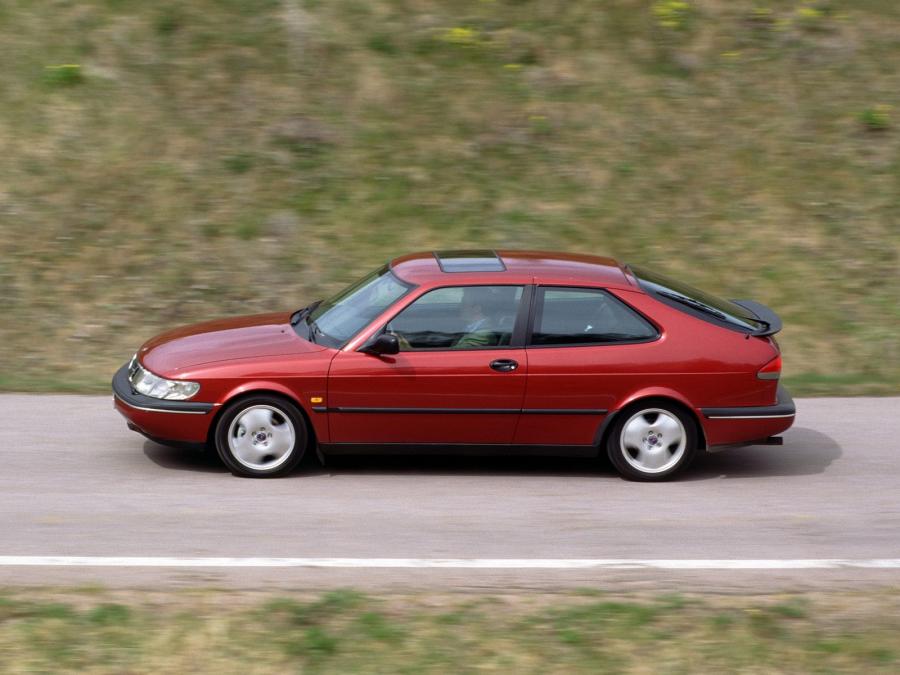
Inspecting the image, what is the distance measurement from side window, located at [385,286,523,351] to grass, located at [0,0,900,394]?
4.24 m

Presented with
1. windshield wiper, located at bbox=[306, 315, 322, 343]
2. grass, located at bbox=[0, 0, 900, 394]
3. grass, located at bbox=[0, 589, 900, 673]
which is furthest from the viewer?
grass, located at bbox=[0, 0, 900, 394]

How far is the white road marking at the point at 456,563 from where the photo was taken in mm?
6379

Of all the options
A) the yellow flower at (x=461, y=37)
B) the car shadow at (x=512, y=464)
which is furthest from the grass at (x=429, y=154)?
the car shadow at (x=512, y=464)

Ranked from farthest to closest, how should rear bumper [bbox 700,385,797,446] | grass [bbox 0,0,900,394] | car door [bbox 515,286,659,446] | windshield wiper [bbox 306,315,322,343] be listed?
grass [bbox 0,0,900,394], windshield wiper [bbox 306,315,322,343], rear bumper [bbox 700,385,797,446], car door [bbox 515,286,659,446]

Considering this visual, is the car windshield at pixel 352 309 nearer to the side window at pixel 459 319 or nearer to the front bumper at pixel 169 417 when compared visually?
the side window at pixel 459 319

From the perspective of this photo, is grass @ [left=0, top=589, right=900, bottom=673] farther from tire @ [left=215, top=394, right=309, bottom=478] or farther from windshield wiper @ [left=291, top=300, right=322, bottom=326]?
windshield wiper @ [left=291, top=300, right=322, bottom=326]

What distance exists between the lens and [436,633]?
5484mm

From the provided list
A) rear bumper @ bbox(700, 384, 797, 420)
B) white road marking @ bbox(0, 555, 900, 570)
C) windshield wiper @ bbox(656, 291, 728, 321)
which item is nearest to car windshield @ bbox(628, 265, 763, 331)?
windshield wiper @ bbox(656, 291, 728, 321)

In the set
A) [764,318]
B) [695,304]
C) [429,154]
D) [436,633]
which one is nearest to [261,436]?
[436,633]

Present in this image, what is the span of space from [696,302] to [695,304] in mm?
60

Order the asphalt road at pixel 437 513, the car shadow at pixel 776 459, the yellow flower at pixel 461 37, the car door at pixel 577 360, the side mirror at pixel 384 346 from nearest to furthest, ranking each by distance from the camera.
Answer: the asphalt road at pixel 437 513 < the side mirror at pixel 384 346 < the car door at pixel 577 360 < the car shadow at pixel 776 459 < the yellow flower at pixel 461 37

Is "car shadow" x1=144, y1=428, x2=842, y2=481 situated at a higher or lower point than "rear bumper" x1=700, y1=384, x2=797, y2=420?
lower

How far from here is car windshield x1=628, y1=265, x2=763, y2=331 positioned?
827 centimetres

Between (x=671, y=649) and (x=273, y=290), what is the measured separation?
7848 mm
